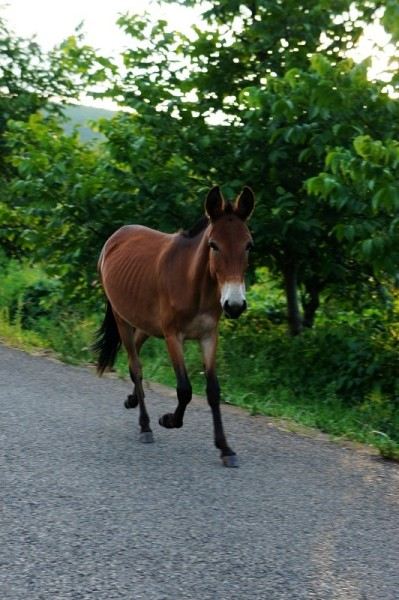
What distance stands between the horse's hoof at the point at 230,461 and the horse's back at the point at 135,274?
131 cm

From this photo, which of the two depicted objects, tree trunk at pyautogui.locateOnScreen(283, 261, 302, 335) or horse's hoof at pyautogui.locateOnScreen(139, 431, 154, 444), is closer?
horse's hoof at pyautogui.locateOnScreen(139, 431, 154, 444)

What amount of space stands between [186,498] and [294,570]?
1.14 meters

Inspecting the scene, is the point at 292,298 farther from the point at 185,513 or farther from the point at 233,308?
the point at 185,513

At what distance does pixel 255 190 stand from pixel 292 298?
1899mm

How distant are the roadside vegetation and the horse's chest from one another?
64.9 inches

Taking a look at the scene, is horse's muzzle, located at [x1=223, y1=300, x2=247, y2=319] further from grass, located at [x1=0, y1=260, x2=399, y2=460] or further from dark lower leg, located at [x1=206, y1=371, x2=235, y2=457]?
grass, located at [x1=0, y1=260, x2=399, y2=460]

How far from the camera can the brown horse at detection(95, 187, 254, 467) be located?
19.3 ft

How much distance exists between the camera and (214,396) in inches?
248

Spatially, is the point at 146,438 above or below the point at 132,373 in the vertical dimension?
below

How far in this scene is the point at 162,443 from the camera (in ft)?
21.8

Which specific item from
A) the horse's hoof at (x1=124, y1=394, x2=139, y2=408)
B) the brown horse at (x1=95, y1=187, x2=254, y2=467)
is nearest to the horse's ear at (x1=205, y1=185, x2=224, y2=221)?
the brown horse at (x1=95, y1=187, x2=254, y2=467)

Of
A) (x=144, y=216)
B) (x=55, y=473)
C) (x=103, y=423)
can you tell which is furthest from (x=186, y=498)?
(x=144, y=216)

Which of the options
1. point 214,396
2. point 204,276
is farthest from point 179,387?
point 204,276

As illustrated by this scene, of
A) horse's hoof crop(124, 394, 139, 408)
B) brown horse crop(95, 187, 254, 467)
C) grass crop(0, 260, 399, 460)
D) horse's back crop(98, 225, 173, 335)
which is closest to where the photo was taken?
brown horse crop(95, 187, 254, 467)
